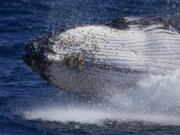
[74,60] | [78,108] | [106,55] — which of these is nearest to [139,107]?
[78,108]

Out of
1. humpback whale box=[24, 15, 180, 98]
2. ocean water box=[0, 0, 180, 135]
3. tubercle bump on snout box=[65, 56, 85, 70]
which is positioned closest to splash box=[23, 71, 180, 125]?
ocean water box=[0, 0, 180, 135]

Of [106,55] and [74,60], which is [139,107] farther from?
[74,60]

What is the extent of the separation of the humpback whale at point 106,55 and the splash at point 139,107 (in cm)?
32

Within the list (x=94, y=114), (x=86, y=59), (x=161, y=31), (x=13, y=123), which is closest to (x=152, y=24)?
(x=161, y=31)

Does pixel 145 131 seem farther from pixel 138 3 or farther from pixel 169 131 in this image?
pixel 138 3

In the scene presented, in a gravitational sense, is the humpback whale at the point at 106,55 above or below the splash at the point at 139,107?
above

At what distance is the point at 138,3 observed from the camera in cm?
2625

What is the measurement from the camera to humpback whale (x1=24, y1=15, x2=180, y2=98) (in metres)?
12.2

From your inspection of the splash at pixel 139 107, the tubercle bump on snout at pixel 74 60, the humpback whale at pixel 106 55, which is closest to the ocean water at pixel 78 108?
the splash at pixel 139 107

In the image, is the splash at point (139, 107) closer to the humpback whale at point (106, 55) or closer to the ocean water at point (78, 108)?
the ocean water at point (78, 108)

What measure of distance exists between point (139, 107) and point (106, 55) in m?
1.68

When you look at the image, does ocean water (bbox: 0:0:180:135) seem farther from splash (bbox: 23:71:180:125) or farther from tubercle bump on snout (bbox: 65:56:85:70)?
tubercle bump on snout (bbox: 65:56:85:70)

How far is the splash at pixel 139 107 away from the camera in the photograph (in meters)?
12.7

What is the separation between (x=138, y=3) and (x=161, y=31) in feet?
45.7
